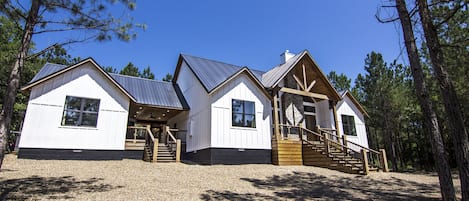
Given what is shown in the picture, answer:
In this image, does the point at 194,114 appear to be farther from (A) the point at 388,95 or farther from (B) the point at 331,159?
(A) the point at 388,95

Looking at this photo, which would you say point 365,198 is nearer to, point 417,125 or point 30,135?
point 30,135

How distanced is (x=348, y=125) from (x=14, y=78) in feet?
61.5

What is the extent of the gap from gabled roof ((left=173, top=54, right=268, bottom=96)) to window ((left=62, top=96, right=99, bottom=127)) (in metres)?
5.58

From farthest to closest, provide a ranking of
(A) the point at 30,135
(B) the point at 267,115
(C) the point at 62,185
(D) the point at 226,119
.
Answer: (B) the point at 267,115 < (D) the point at 226,119 < (A) the point at 30,135 < (C) the point at 62,185

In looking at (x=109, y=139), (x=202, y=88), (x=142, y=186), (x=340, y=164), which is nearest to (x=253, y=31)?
(x=202, y=88)

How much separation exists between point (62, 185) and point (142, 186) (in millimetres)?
2119

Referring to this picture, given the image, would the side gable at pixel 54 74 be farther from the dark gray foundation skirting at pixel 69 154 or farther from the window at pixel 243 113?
the window at pixel 243 113

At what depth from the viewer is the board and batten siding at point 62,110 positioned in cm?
1145

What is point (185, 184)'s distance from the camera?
7.94 metres

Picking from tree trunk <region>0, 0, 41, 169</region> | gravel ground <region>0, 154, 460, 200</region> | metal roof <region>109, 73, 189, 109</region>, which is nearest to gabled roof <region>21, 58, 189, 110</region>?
metal roof <region>109, 73, 189, 109</region>

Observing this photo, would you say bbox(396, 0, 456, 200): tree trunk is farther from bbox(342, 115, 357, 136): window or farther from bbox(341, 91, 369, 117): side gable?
bbox(341, 91, 369, 117): side gable

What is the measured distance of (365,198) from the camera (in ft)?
23.9

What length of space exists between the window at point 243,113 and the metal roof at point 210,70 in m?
1.54

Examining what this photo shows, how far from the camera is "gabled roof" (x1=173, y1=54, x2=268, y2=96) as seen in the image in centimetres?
1371
